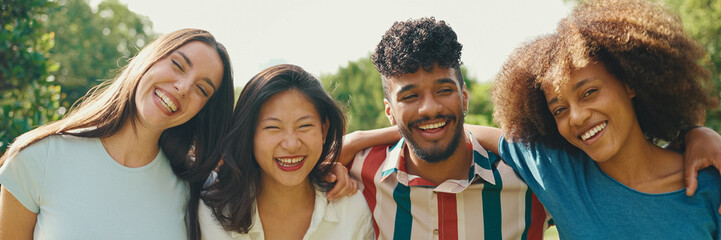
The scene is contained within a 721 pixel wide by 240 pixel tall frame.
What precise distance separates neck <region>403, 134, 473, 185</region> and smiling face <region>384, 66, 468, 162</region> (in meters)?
0.11

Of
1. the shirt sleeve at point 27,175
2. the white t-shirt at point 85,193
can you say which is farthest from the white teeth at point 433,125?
the shirt sleeve at point 27,175

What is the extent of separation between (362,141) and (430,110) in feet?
2.49

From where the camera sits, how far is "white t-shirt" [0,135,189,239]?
2.81m

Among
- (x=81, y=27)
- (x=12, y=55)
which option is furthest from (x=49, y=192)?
(x=81, y=27)

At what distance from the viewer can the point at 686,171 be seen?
2.73 meters

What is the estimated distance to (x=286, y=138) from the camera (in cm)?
321

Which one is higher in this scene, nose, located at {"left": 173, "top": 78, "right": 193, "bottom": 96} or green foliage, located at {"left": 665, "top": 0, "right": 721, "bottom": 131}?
green foliage, located at {"left": 665, "top": 0, "right": 721, "bottom": 131}

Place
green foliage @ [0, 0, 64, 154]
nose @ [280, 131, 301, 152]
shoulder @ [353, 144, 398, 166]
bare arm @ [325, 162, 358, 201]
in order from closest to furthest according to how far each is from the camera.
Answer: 1. nose @ [280, 131, 301, 152]
2. bare arm @ [325, 162, 358, 201]
3. shoulder @ [353, 144, 398, 166]
4. green foliage @ [0, 0, 64, 154]

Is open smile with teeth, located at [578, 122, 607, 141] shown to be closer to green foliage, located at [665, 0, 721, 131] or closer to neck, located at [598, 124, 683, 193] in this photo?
neck, located at [598, 124, 683, 193]

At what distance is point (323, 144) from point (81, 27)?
28003mm

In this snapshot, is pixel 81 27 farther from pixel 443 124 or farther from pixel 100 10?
pixel 443 124

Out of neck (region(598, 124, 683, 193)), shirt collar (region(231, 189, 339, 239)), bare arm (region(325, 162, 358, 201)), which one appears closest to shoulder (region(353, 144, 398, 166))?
bare arm (region(325, 162, 358, 201))

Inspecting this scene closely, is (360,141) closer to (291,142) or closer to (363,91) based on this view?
(291,142)

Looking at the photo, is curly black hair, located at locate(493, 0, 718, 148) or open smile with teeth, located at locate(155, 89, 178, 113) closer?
curly black hair, located at locate(493, 0, 718, 148)
